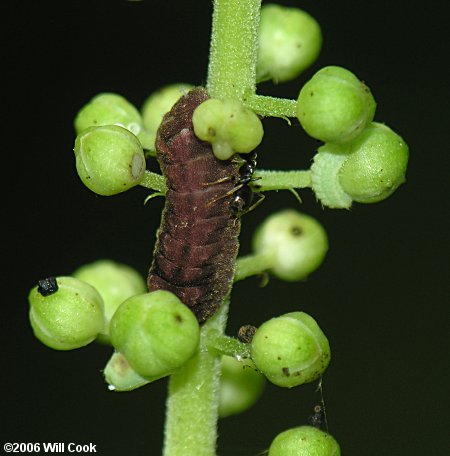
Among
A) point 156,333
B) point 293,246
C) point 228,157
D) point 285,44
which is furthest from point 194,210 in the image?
point 285,44

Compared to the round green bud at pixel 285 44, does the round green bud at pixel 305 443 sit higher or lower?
lower

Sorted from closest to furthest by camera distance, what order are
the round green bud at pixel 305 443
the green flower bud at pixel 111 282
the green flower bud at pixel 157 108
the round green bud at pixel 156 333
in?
the round green bud at pixel 156 333 < the round green bud at pixel 305 443 < the green flower bud at pixel 111 282 < the green flower bud at pixel 157 108

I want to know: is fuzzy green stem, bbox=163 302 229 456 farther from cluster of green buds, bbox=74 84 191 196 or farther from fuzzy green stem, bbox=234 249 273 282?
cluster of green buds, bbox=74 84 191 196

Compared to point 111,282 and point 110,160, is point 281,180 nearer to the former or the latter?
point 110,160

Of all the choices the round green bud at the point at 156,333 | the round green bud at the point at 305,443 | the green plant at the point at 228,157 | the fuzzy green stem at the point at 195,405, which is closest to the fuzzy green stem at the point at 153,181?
the green plant at the point at 228,157

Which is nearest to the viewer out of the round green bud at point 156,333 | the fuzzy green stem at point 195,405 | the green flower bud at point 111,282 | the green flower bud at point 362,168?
the round green bud at point 156,333

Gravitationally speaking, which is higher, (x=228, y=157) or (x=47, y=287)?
(x=228, y=157)

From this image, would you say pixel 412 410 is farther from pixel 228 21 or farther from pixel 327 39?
pixel 228 21

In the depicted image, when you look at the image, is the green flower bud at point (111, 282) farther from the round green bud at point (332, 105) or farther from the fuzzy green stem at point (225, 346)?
the round green bud at point (332, 105)
